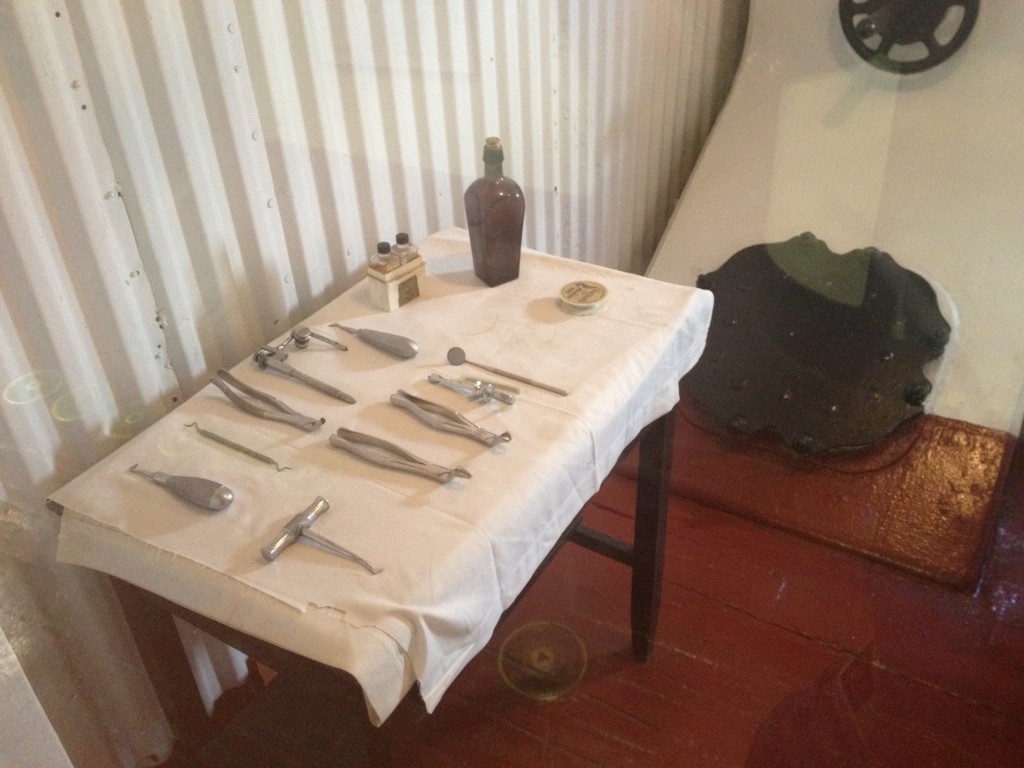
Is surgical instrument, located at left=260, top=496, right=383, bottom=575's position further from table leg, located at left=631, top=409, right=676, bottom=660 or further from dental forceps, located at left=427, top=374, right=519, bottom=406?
table leg, located at left=631, top=409, right=676, bottom=660

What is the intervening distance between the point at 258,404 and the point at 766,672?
1.04 meters

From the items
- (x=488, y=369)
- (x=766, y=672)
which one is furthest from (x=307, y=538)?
(x=766, y=672)

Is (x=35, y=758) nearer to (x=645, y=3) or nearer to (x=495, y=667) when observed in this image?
(x=495, y=667)

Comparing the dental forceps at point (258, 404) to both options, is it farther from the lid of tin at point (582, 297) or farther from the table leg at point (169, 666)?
the lid of tin at point (582, 297)

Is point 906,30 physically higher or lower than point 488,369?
higher

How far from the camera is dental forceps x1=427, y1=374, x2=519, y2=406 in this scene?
977mm

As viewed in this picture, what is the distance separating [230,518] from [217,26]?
60 centimetres

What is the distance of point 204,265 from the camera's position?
111cm

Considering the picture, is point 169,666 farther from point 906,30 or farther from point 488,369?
point 906,30

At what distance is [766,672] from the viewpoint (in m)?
1.50

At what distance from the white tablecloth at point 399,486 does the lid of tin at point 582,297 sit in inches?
0.6

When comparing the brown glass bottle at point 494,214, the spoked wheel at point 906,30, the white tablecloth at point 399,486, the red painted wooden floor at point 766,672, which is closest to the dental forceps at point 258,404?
the white tablecloth at point 399,486

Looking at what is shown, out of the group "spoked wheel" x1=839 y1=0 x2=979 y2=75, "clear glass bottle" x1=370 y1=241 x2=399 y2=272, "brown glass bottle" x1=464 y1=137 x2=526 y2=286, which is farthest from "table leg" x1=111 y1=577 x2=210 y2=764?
"spoked wheel" x1=839 y1=0 x2=979 y2=75

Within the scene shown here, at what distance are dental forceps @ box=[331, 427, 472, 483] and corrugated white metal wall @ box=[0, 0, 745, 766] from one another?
→ 33cm
